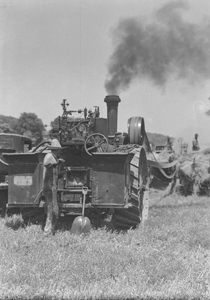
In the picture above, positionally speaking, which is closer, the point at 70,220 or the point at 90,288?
the point at 90,288

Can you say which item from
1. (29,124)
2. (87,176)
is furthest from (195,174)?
(29,124)

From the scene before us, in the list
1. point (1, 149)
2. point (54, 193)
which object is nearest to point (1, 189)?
point (1, 149)

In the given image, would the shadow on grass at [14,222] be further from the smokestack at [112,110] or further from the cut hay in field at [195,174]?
the cut hay in field at [195,174]

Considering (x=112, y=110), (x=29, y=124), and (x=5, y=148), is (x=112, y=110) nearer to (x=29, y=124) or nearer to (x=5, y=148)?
(x=5, y=148)

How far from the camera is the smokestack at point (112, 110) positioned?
29.8ft

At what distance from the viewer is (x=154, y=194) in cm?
1285

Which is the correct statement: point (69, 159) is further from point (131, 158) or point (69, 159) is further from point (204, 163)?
point (204, 163)

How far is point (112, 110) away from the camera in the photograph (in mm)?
9188

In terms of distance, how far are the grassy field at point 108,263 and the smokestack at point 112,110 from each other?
290cm

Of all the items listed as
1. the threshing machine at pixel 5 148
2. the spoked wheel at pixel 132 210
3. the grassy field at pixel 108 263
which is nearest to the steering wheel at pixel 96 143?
the spoked wheel at pixel 132 210

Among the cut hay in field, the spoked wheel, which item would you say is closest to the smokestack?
the spoked wheel

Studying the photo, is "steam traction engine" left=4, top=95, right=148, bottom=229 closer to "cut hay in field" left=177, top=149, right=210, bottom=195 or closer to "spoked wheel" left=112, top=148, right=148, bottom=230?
"spoked wheel" left=112, top=148, right=148, bottom=230

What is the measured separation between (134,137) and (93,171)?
6.55 ft

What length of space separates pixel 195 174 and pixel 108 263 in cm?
848
